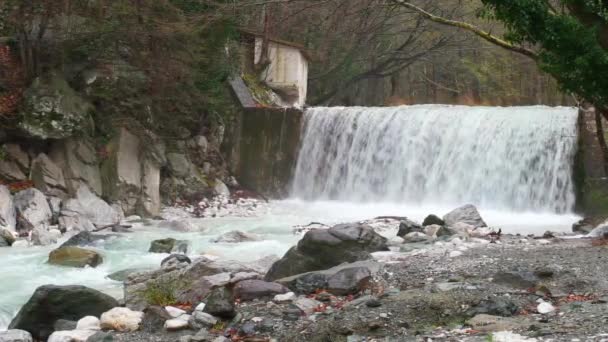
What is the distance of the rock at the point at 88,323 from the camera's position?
6328 millimetres

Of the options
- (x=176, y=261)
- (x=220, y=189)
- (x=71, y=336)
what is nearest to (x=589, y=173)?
(x=220, y=189)

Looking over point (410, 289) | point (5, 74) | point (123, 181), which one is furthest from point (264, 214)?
point (410, 289)

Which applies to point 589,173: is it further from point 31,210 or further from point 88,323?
point 88,323

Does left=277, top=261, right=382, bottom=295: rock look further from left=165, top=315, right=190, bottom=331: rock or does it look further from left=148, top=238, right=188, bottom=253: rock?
left=148, top=238, right=188, bottom=253: rock

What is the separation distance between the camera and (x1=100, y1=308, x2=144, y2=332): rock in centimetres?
614

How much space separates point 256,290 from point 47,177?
904 centimetres

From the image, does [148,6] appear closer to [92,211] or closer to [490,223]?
[92,211]

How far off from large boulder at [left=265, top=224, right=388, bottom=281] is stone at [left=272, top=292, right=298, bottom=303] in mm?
1357

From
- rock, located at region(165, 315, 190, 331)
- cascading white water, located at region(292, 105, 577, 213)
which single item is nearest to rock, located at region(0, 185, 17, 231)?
Answer: rock, located at region(165, 315, 190, 331)

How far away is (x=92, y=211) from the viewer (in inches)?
552

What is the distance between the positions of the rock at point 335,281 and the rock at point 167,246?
13.6ft

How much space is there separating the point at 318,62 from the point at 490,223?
13199 mm

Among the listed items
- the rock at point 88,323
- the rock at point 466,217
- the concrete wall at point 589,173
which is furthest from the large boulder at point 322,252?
the concrete wall at point 589,173

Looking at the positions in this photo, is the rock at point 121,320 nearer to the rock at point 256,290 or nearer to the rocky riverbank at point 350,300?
the rocky riverbank at point 350,300
